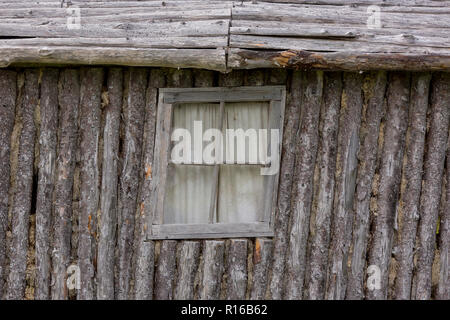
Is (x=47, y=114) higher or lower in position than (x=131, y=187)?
higher

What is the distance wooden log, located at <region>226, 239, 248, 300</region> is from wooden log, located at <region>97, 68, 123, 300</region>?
99 centimetres

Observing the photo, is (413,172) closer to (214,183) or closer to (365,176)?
(365,176)

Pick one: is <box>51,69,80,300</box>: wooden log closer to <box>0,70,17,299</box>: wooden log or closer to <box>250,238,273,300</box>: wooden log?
<box>0,70,17,299</box>: wooden log

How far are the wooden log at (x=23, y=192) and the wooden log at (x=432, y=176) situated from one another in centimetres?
329

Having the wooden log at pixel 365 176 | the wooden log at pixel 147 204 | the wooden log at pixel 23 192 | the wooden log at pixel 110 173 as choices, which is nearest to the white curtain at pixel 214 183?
the wooden log at pixel 147 204

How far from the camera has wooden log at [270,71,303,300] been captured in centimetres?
531

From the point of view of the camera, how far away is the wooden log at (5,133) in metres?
5.36

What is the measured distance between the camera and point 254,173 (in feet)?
17.8

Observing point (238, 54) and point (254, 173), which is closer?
point (238, 54)

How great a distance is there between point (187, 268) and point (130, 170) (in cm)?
94

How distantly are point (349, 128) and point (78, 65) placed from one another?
7.56ft

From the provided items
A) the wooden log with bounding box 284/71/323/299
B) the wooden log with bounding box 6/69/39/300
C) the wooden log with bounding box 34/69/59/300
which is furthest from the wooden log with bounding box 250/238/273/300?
the wooden log with bounding box 6/69/39/300
